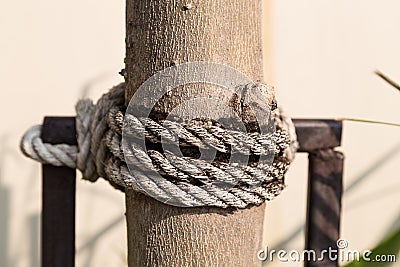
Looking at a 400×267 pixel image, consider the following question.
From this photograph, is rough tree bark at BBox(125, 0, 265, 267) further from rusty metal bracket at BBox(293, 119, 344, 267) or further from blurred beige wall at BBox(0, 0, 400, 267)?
blurred beige wall at BBox(0, 0, 400, 267)

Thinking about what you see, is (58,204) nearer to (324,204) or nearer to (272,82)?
(324,204)

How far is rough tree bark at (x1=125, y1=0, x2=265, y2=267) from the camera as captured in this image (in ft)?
1.73

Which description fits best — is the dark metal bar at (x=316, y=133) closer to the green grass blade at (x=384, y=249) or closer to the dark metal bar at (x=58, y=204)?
the green grass blade at (x=384, y=249)

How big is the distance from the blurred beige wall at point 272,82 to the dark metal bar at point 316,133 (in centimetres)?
55

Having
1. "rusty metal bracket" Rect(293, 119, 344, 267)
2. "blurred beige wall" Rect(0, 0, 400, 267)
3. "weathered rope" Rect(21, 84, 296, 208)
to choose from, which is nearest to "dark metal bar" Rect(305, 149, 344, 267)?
"rusty metal bracket" Rect(293, 119, 344, 267)

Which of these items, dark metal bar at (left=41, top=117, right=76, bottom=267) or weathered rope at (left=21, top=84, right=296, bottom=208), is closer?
weathered rope at (left=21, top=84, right=296, bottom=208)

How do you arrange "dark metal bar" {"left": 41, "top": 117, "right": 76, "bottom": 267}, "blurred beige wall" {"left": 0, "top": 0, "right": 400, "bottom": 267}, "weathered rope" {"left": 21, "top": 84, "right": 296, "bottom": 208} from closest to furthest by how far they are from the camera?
"weathered rope" {"left": 21, "top": 84, "right": 296, "bottom": 208}, "dark metal bar" {"left": 41, "top": 117, "right": 76, "bottom": 267}, "blurred beige wall" {"left": 0, "top": 0, "right": 400, "bottom": 267}

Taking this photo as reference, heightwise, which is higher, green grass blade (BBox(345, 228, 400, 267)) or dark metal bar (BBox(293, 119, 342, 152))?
dark metal bar (BBox(293, 119, 342, 152))

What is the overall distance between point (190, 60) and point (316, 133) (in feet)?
0.98

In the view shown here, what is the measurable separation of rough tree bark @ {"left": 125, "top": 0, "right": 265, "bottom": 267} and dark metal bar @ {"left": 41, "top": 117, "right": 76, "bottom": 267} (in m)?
0.17

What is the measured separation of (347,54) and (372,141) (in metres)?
0.20

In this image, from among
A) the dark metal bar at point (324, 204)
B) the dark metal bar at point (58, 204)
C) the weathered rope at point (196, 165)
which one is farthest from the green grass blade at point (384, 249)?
the dark metal bar at point (58, 204)

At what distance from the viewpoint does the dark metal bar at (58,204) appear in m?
0.71

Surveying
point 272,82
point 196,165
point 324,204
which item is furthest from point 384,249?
point 272,82
